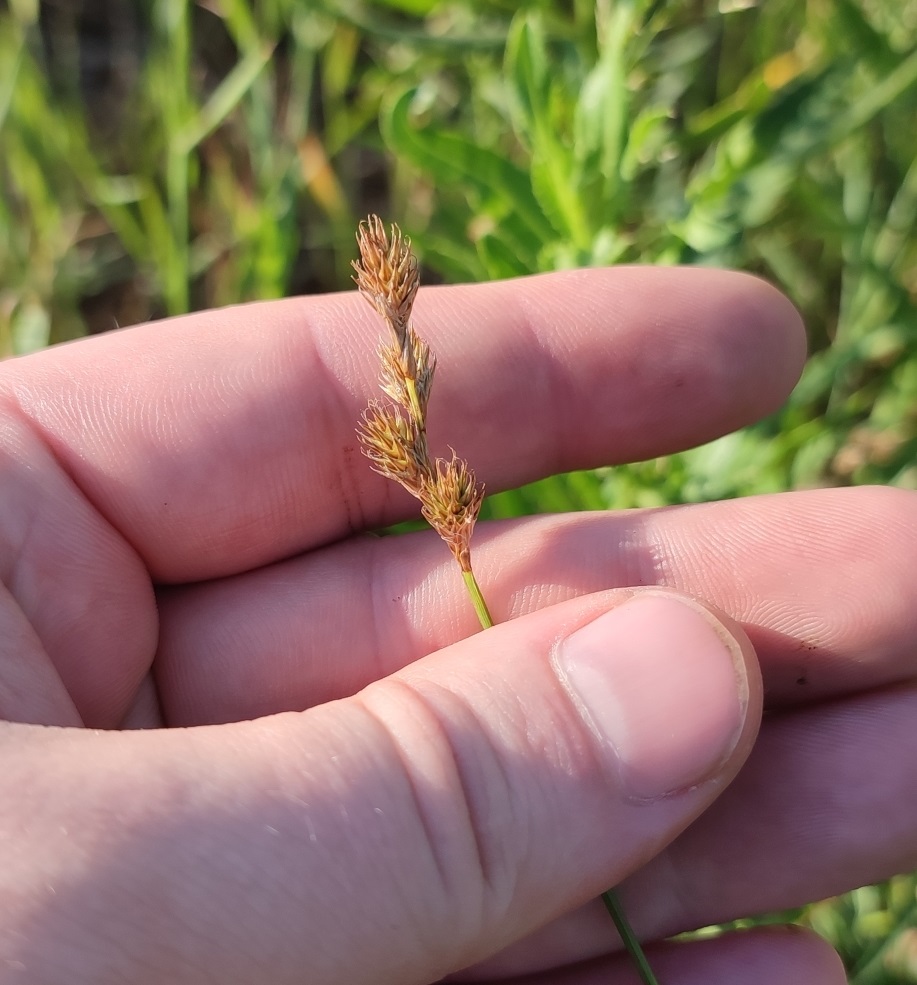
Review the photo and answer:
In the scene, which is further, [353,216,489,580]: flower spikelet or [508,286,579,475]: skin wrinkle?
[508,286,579,475]: skin wrinkle

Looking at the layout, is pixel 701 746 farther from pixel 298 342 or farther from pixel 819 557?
pixel 298 342

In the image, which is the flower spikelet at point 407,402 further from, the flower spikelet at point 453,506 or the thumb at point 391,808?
the thumb at point 391,808

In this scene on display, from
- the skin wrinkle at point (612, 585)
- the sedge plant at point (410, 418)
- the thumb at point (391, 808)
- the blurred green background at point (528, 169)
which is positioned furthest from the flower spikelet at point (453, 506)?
the blurred green background at point (528, 169)

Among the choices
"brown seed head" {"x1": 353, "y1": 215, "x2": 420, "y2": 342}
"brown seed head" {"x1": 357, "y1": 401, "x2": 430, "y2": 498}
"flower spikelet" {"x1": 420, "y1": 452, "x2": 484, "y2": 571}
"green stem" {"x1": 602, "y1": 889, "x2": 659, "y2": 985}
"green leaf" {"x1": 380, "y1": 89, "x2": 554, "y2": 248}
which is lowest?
"green stem" {"x1": 602, "y1": 889, "x2": 659, "y2": 985}

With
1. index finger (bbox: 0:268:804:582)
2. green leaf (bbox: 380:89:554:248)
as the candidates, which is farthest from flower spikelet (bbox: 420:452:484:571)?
green leaf (bbox: 380:89:554:248)

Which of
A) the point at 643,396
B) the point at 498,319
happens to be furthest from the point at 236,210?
the point at 643,396

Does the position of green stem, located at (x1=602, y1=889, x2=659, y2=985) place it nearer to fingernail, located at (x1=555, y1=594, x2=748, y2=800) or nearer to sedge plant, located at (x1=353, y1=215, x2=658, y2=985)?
sedge plant, located at (x1=353, y1=215, x2=658, y2=985)

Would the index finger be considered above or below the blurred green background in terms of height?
below

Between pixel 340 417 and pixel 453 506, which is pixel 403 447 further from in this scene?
pixel 340 417

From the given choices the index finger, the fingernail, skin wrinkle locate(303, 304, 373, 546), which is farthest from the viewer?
skin wrinkle locate(303, 304, 373, 546)
